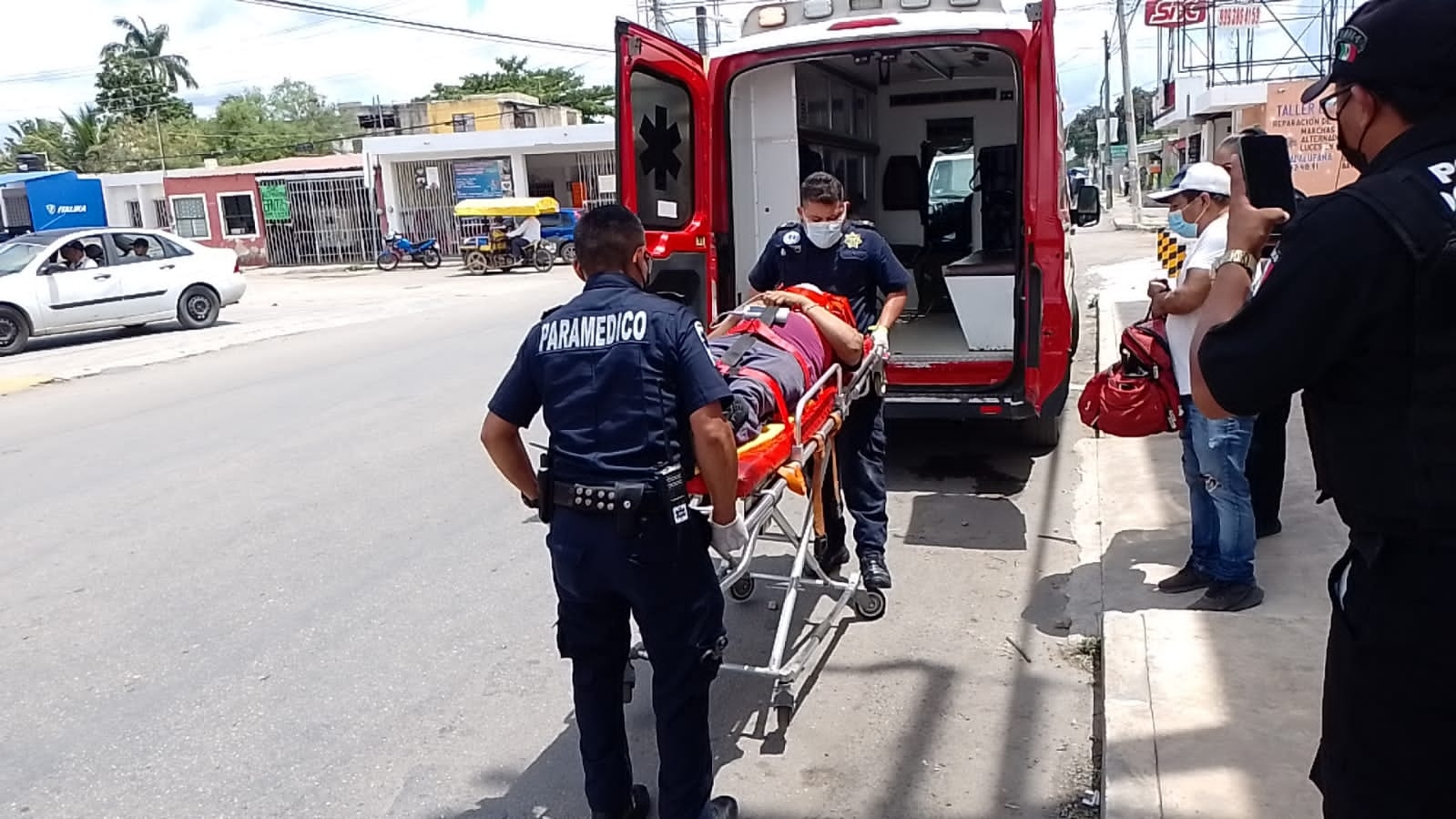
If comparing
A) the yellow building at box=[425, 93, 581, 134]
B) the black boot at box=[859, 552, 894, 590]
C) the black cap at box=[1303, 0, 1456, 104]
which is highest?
the yellow building at box=[425, 93, 581, 134]

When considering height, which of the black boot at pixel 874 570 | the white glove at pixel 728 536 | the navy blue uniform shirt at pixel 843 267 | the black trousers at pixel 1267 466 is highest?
the navy blue uniform shirt at pixel 843 267

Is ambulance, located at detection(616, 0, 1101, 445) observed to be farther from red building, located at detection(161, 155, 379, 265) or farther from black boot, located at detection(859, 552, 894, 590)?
red building, located at detection(161, 155, 379, 265)

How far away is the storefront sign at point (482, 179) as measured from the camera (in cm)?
3031

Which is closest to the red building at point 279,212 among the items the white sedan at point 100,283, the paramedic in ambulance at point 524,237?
the paramedic in ambulance at point 524,237

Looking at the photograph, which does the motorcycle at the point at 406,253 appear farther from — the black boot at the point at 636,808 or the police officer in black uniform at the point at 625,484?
the police officer in black uniform at the point at 625,484

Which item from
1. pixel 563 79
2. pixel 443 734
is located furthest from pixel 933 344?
pixel 563 79

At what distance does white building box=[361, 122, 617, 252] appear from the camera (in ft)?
97.3

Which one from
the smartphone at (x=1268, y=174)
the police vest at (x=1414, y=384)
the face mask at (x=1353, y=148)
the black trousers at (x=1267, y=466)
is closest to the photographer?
the police vest at (x=1414, y=384)

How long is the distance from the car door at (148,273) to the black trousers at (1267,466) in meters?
14.5

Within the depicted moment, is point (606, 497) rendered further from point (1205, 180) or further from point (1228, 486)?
point (1205, 180)

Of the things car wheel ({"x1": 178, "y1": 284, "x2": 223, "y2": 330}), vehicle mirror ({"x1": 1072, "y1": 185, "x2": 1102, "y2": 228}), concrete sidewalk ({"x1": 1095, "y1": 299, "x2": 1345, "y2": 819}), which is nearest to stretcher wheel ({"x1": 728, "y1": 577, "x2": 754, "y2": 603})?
concrete sidewalk ({"x1": 1095, "y1": 299, "x2": 1345, "y2": 819})

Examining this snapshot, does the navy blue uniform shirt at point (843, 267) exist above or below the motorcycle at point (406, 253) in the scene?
above

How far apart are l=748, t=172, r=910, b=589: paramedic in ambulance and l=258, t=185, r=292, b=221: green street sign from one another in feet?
99.4

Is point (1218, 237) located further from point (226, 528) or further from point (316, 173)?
point (316, 173)
